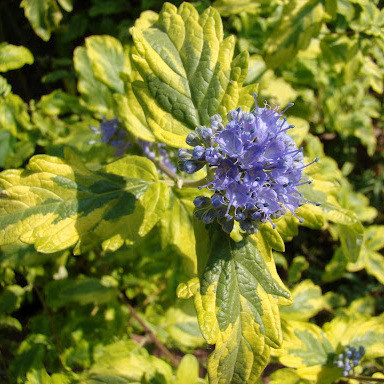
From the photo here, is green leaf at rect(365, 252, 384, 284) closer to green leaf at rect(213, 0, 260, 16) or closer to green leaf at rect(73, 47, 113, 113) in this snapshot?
green leaf at rect(213, 0, 260, 16)

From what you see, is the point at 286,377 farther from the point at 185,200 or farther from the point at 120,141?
the point at 120,141

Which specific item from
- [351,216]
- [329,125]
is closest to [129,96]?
[351,216]

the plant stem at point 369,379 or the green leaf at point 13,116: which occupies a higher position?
the green leaf at point 13,116

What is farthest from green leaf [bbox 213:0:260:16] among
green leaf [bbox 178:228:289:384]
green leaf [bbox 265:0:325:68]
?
green leaf [bbox 178:228:289:384]

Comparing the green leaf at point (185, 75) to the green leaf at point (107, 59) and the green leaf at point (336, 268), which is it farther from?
the green leaf at point (336, 268)

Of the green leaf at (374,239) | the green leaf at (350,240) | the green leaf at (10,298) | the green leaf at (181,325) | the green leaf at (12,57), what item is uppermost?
the green leaf at (12,57)

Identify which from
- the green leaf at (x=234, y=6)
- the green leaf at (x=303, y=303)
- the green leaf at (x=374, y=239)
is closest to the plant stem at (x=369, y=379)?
the green leaf at (x=303, y=303)

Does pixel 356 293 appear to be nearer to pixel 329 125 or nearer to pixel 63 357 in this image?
pixel 329 125

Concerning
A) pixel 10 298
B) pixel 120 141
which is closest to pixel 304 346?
pixel 120 141
